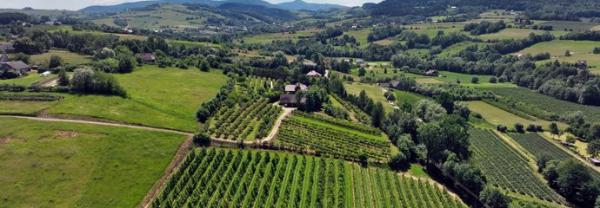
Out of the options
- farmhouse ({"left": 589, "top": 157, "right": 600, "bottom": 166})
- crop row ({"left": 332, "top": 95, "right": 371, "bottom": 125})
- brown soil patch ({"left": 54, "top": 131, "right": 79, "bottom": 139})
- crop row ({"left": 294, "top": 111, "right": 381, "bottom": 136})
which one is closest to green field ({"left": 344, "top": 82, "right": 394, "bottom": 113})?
crop row ({"left": 332, "top": 95, "right": 371, "bottom": 125})

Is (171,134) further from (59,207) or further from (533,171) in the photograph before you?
(533,171)

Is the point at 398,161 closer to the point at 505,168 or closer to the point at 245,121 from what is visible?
the point at 505,168

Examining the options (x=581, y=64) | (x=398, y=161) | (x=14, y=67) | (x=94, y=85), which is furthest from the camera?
(x=581, y=64)

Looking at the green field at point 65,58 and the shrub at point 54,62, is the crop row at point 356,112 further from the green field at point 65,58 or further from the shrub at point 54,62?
the green field at point 65,58

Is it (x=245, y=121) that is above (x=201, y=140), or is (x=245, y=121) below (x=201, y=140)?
above

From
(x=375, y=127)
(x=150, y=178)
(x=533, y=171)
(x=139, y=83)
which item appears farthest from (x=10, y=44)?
(x=533, y=171)

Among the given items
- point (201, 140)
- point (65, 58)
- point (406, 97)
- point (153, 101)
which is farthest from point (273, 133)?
point (65, 58)

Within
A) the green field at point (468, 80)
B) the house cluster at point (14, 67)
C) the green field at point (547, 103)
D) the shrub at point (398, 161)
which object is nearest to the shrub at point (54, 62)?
the house cluster at point (14, 67)
